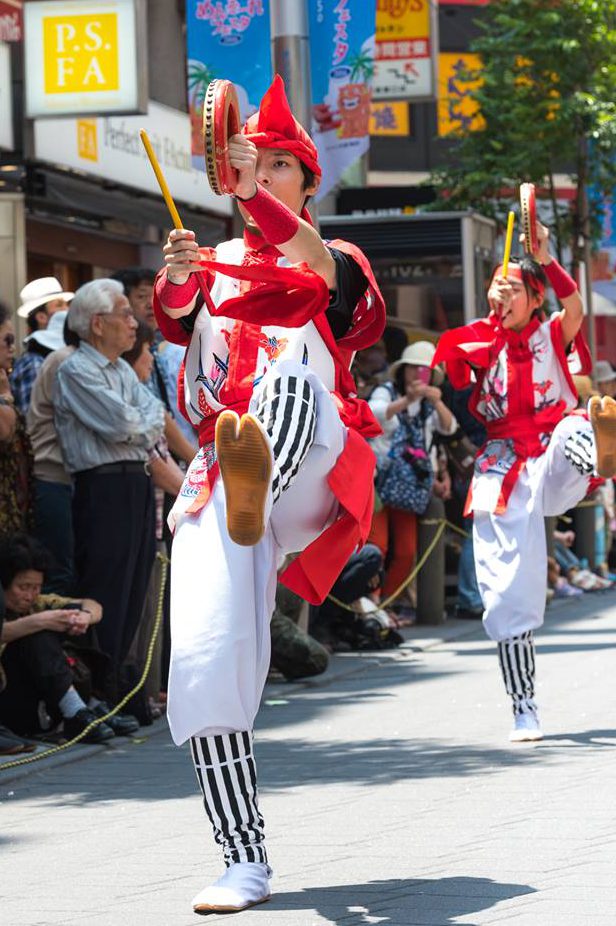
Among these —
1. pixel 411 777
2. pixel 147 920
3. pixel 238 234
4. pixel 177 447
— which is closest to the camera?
pixel 147 920

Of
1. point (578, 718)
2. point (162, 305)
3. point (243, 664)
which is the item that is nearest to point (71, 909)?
point (243, 664)

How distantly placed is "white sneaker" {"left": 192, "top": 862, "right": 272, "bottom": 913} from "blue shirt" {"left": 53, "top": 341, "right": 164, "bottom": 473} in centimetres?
421

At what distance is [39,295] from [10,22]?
4782mm

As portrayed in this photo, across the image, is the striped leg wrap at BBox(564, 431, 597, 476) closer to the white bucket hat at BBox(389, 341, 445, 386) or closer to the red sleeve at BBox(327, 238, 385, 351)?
the red sleeve at BBox(327, 238, 385, 351)

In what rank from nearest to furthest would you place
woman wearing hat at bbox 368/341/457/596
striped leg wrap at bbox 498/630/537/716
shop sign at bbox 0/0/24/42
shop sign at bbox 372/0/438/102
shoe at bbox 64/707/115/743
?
striped leg wrap at bbox 498/630/537/716, shoe at bbox 64/707/115/743, woman wearing hat at bbox 368/341/457/596, shop sign at bbox 0/0/24/42, shop sign at bbox 372/0/438/102

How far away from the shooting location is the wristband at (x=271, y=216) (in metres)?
4.92

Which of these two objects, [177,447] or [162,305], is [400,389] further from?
[162,305]

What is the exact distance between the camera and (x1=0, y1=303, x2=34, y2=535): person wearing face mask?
8766mm

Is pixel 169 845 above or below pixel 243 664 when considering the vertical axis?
below

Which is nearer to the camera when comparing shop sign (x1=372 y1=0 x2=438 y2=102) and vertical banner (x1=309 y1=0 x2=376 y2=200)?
vertical banner (x1=309 y1=0 x2=376 y2=200)

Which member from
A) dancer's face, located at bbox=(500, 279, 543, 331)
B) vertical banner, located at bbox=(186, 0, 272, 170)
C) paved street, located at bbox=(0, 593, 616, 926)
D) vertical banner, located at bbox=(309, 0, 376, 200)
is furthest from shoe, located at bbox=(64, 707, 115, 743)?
vertical banner, located at bbox=(309, 0, 376, 200)

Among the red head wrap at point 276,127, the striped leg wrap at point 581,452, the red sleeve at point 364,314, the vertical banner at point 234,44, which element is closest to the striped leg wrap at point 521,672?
the striped leg wrap at point 581,452

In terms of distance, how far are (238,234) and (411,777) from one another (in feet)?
53.7

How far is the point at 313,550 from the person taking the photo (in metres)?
5.30
